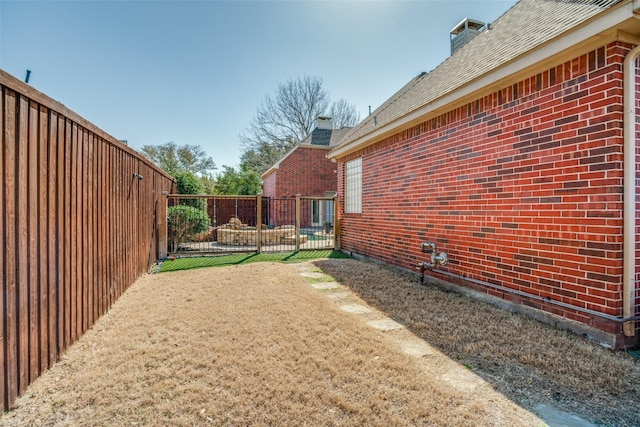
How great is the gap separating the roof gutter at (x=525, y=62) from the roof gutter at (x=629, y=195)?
1.19 feet

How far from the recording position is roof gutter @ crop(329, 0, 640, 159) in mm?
2740

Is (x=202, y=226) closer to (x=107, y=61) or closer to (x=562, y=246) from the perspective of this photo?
(x=107, y=61)

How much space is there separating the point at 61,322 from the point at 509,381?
3.67m

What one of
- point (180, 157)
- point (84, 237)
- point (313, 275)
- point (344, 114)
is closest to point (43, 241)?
point (84, 237)

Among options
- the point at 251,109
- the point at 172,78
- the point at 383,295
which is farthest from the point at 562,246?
the point at 251,109

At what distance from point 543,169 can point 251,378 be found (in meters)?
3.68

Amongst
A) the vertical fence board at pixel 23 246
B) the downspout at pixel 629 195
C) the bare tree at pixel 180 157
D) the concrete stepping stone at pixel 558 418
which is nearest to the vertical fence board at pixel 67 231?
the vertical fence board at pixel 23 246

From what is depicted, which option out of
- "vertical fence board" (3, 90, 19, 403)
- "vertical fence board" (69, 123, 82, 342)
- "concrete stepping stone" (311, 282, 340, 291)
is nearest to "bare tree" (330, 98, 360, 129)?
"concrete stepping stone" (311, 282, 340, 291)

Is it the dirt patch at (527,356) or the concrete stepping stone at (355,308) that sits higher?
the dirt patch at (527,356)

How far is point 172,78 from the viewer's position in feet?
37.2

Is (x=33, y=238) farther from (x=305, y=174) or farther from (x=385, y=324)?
(x=305, y=174)

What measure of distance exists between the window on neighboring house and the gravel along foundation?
14.6 ft

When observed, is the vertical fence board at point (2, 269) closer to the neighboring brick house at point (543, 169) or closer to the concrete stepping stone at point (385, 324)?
the concrete stepping stone at point (385, 324)

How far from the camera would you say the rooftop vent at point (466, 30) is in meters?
8.67
